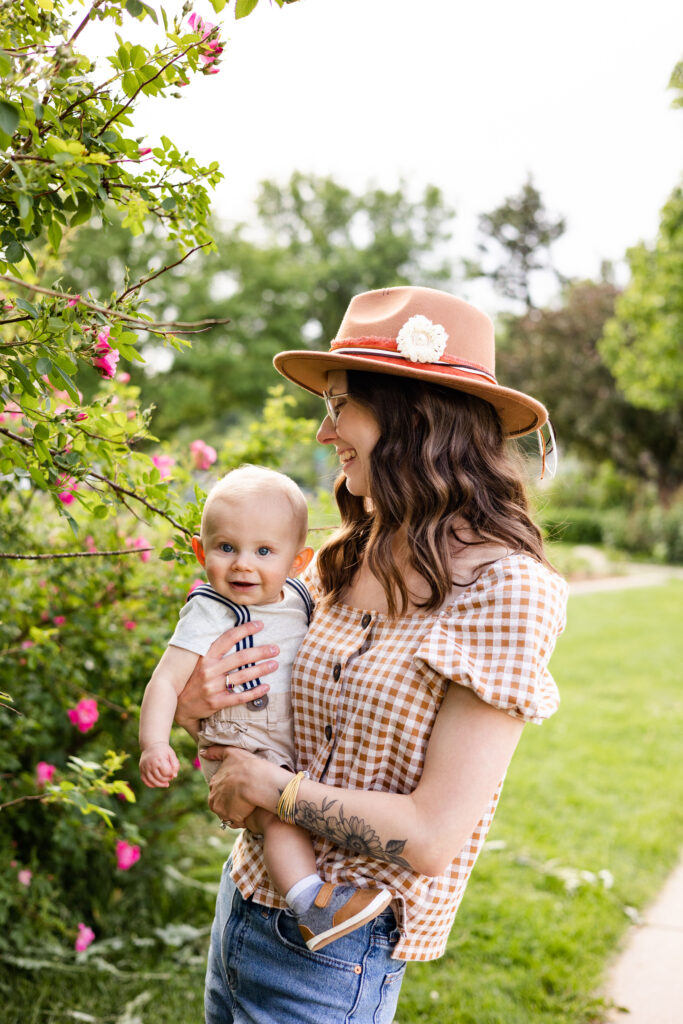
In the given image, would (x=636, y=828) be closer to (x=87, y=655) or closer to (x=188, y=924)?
(x=188, y=924)

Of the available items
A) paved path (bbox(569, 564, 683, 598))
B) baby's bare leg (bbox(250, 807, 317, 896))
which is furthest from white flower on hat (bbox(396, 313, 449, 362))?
paved path (bbox(569, 564, 683, 598))

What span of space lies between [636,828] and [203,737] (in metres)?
3.85

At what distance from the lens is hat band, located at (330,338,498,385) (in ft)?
6.07

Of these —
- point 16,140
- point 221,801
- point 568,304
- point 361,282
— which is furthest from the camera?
point 361,282

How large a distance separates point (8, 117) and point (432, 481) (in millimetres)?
997

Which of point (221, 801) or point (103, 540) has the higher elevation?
point (103, 540)

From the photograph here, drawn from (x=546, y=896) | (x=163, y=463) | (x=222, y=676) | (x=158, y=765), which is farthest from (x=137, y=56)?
(x=546, y=896)

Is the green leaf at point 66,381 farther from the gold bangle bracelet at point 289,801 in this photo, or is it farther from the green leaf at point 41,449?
the gold bangle bracelet at point 289,801

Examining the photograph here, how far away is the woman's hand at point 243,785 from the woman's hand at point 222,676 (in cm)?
10

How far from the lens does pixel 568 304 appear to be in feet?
89.7

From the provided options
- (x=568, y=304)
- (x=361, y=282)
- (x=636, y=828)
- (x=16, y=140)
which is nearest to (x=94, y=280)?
(x=361, y=282)

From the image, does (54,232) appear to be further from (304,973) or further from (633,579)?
(633,579)

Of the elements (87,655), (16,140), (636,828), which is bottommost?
(636,828)

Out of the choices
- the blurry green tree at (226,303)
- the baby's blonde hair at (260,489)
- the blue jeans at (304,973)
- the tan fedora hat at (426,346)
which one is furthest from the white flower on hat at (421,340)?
the blurry green tree at (226,303)
